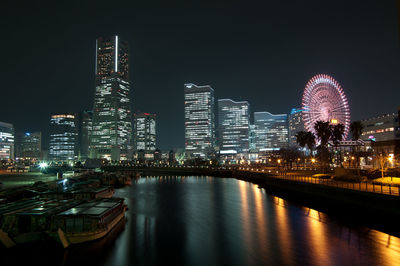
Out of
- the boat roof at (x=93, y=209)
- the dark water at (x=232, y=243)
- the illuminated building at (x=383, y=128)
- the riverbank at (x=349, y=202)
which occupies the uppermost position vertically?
the illuminated building at (x=383, y=128)

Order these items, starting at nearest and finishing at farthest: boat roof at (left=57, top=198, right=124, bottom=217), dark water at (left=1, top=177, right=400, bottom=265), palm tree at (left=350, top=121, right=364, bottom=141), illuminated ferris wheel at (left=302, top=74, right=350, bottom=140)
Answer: dark water at (left=1, top=177, right=400, bottom=265), boat roof at (left=57, top=198, right=124, bottom=217), illuminated ferris wheel at (left=302, top=74, right=350, bottom=140), palm tree at (left=350, top=121, right=364, bottom=141)

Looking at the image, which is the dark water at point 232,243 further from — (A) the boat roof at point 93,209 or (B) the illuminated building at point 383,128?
(B) the illuminated building at point 383,128

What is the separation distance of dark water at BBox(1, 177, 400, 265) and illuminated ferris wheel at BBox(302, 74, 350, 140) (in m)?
49.1

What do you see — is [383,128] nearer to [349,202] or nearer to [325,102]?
[325,102]

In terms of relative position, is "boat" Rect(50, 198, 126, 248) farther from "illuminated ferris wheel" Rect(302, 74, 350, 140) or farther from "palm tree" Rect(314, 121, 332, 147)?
"illuminated ferris wheel" Rect(302, 74, 350, 140)

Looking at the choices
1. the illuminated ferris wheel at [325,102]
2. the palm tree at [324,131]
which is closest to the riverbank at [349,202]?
the palm tree at [324,131]

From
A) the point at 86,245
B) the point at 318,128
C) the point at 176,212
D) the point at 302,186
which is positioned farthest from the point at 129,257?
the point at 318,128

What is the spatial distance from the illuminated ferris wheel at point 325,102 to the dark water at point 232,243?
4911 centimetres

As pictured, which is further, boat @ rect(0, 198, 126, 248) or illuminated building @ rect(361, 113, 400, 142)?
illuminated building @ rect(361, 113, 400, 142)

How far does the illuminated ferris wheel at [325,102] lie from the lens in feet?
272

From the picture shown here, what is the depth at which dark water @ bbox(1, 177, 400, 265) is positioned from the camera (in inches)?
921

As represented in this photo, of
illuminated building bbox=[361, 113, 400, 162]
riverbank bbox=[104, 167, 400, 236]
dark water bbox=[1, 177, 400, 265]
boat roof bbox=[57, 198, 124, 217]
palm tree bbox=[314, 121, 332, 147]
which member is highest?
illuminated building bbox=[361, 113, 400, 162]

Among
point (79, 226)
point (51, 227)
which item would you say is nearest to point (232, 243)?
point (79, 226)

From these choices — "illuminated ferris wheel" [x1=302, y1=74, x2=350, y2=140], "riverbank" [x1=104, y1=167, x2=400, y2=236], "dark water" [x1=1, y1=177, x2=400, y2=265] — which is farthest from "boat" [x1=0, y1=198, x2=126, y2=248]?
"illuminated ferris wheel" [x1=302, y1=74, x2=350, y2=140]
